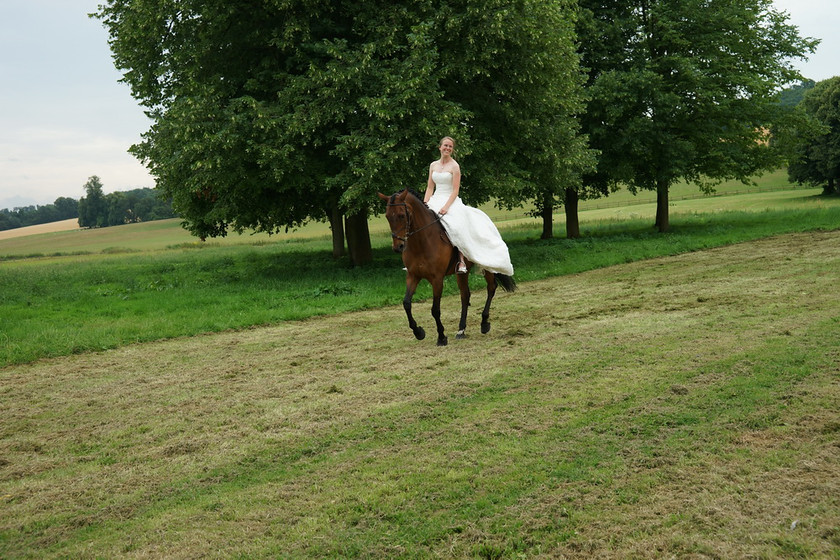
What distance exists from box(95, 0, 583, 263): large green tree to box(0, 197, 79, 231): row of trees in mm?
100822

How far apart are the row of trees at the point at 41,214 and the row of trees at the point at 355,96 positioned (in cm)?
10074

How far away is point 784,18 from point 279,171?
25649mm

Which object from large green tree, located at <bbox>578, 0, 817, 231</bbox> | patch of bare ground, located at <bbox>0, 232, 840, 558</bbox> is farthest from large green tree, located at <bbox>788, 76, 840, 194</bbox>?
patch of bare ground, located at <bbox>0, 232, 840, 558</bbox>

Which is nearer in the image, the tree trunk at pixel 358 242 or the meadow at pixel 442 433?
the meadow at pixel 442 433

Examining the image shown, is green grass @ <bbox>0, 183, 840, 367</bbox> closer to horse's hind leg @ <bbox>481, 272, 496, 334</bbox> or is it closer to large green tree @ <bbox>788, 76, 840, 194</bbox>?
horse's hind leg @ <bbox>481, 272, 496, 334</bbox>

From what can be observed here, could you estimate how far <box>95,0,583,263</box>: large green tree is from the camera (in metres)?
17.3

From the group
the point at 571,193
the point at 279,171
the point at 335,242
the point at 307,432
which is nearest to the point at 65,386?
the point at 307,432

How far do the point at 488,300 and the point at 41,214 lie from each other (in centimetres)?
12405

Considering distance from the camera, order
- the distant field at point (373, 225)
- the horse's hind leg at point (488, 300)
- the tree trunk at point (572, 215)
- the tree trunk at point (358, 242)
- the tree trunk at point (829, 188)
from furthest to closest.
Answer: the tree trunk at point (829, 188)
the distant field at point (373, 225)
the tree trunk at point (572, 215)
the tree trunk at point (358, 242)
the horse's hind leg at point (488, 300)

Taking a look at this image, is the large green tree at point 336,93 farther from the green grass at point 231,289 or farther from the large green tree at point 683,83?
the large green tree at point 683,83

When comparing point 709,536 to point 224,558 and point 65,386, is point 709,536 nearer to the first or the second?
point 224,558

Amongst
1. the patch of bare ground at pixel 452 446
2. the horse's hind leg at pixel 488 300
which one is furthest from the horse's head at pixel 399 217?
the horse's hind leg at pixel 488 300

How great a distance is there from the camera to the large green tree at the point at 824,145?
53.7 metres

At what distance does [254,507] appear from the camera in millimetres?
4719
